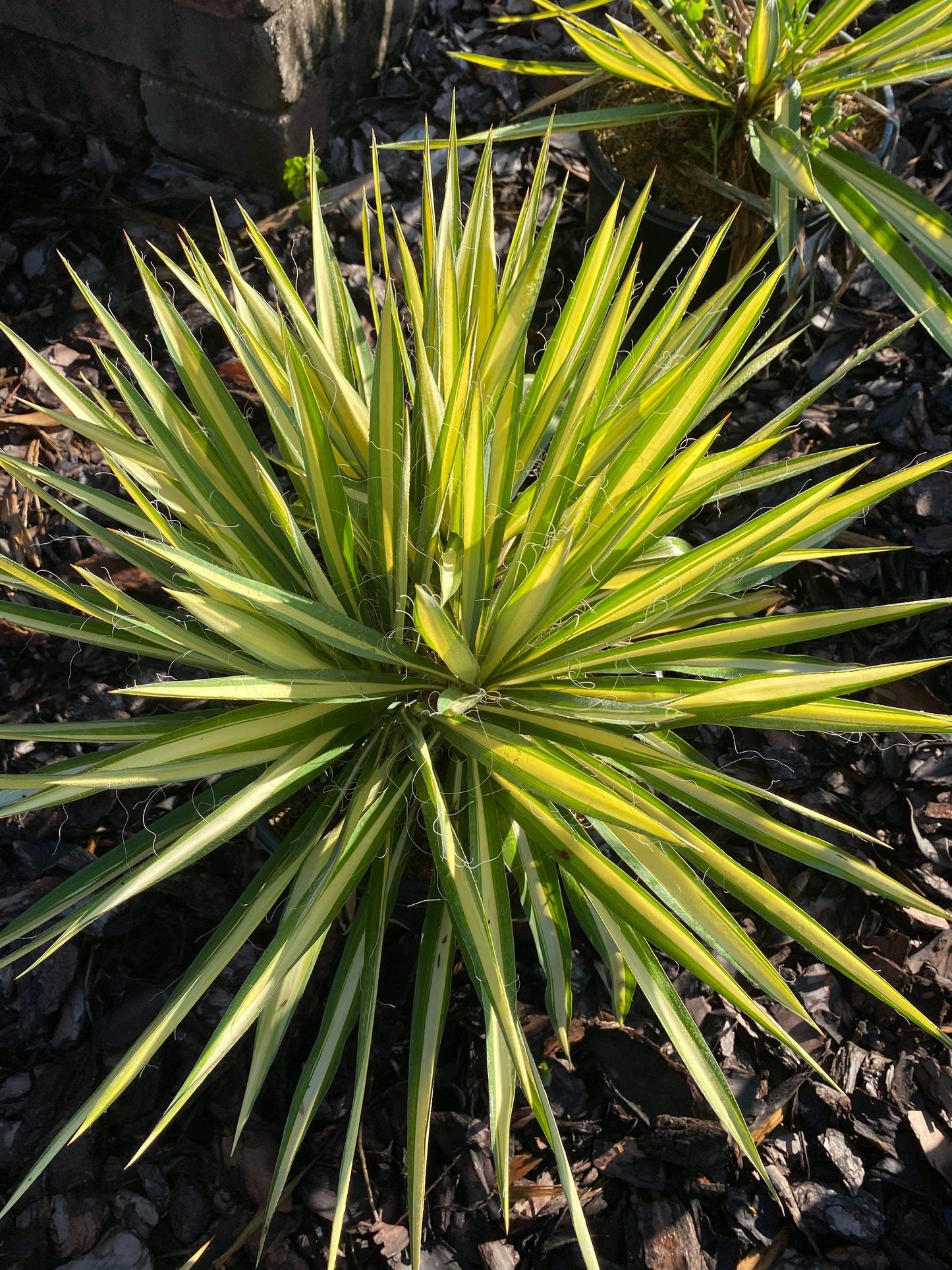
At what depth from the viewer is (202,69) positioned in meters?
1.93

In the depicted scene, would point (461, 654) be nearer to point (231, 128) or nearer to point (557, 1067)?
point (557, 1067)

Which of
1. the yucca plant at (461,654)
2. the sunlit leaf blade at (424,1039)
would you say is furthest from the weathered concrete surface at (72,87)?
the sunlit leaf blade at (424,1039)

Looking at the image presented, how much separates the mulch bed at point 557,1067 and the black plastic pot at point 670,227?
307 mm

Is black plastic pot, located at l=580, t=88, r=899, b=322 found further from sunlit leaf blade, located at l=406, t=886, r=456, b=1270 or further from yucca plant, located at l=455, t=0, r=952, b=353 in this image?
sunlit leaf blade, located at l=406, t=886, r=456, b=1270

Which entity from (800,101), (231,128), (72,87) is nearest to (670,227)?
(800,101)

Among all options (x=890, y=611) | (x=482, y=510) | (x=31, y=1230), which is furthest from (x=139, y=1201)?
(x=890, y=611)

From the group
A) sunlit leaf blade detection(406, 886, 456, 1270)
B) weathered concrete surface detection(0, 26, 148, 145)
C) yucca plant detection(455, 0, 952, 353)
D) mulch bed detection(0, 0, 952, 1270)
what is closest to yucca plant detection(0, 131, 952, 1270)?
sunlit leaf blade detection(406, 886, 456, 1270)

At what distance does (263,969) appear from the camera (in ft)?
2.99

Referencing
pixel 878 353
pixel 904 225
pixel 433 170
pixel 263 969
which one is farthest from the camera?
pixel 433 170

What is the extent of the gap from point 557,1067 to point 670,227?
4.64 ft

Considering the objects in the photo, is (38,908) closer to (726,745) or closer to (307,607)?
(307,607)

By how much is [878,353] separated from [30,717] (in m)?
1.70

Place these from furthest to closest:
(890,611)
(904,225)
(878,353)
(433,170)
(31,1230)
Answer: (433,170)
(878,353)
(904,225)
(31,1230)
(890,611)

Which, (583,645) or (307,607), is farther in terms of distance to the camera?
(583,645)
